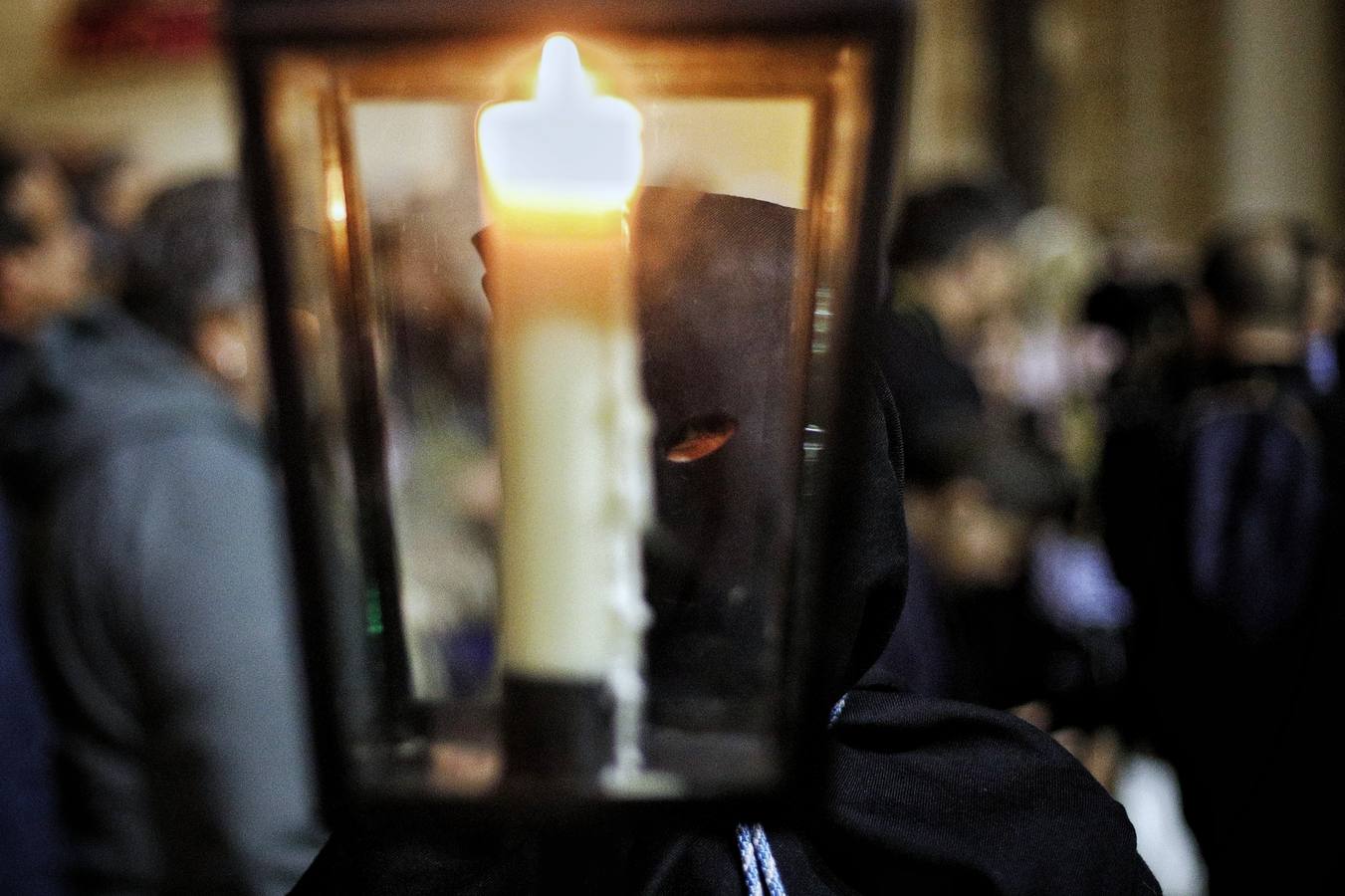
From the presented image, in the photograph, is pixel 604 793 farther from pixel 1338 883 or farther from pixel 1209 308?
pixel 1209 308

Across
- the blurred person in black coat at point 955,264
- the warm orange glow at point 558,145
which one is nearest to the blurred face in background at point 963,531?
the blurred person in black coat at point 955,264

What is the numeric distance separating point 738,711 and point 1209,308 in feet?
6.00

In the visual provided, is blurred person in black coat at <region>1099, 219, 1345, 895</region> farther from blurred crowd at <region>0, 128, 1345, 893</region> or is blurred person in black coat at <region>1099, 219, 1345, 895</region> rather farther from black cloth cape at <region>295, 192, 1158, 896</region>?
black cloth cape at <region>295, 192, 1158, 896</region>

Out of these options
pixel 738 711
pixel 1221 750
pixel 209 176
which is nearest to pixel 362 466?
pixel 738 711

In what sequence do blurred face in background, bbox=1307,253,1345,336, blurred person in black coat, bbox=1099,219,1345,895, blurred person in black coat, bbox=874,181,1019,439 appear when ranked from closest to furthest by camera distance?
1. blurred person in black coat, bbox=1099,219,1345,895
2. blurred person in black coat, bbox=874,181,1019,439
3. blurred face in background, bbox=1307,253,1345,336

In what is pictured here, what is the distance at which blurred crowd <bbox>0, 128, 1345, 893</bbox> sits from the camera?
1057mm

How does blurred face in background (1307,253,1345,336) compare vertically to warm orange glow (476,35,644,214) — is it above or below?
below

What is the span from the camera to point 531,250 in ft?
0.97

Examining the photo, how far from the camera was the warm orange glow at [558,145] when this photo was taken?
0.29 metres

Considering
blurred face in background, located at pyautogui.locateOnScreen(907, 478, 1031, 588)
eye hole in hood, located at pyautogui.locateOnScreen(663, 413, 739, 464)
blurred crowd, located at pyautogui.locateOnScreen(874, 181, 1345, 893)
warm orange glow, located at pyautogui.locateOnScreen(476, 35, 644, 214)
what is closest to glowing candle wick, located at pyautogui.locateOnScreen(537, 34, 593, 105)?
warm orange glow, located at pyautogui.locateOnScreen(476, 35, 644, 214)

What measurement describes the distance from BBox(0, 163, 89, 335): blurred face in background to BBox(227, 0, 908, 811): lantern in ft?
5.07

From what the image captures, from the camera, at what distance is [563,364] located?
0.30 m

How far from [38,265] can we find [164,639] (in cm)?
103

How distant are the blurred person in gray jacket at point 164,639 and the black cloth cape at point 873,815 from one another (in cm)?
63
